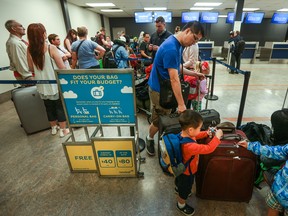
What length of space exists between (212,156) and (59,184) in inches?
60.4

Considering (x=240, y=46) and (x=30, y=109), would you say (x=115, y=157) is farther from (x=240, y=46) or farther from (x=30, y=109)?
(x=240, y=46)

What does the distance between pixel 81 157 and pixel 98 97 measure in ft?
2.45

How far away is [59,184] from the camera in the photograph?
1827 millimetres

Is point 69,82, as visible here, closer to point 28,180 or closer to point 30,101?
point 28,180

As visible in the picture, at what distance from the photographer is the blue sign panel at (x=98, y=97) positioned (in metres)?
1.48

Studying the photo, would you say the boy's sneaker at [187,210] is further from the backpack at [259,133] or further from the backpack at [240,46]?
the backpack at [240,46]

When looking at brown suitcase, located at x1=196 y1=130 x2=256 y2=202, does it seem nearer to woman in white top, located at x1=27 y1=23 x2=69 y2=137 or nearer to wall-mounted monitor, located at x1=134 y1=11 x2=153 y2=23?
woman in white top, located at x1=27 y1=23 x2=69 y2=137

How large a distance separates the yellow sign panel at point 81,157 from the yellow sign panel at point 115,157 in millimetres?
120

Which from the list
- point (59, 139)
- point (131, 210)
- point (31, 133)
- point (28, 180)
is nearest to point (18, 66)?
point (31, 133)

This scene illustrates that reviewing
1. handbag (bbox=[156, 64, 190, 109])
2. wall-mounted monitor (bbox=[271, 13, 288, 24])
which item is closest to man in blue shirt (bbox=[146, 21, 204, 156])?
handbag (bbox=[156, 64, 190, 109])

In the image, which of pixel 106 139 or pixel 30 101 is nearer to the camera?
pixel 106 139

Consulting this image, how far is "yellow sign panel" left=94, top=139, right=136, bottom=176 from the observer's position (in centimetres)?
170

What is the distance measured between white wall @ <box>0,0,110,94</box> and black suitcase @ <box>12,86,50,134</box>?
252 centimetres

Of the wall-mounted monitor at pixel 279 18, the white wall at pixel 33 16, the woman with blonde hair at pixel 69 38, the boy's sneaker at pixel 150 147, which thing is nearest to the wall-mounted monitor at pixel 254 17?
the wall-mounted monitor at pixel 279 18
